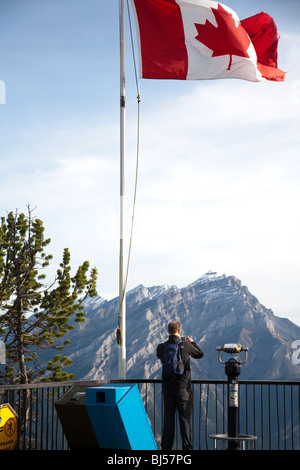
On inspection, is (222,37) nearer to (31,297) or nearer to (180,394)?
(180,394)

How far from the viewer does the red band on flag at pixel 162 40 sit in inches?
397

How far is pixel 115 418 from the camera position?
696 cm

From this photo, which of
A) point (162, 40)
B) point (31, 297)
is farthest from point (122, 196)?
point (31, 297)

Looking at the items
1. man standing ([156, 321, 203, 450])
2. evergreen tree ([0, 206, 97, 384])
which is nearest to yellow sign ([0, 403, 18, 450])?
man standing ([156, 321, 203, 450])

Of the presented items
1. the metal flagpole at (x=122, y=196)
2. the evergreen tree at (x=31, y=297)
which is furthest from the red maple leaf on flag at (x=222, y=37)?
the evergreen tree at (x=31, y=297)

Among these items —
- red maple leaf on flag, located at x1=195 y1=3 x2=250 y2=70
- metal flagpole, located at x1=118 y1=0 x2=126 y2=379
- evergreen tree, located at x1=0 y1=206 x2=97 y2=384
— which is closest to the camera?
metal flagpole, located at x1=118 y1=0 x2=126 y2=379

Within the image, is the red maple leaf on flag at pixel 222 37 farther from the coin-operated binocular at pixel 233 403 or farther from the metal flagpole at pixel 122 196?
the coin-operated binocular at pixel 233 403

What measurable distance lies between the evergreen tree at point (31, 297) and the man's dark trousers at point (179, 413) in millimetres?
28413

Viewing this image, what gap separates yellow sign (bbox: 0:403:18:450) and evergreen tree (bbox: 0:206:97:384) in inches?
1140

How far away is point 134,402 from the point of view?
7.34m

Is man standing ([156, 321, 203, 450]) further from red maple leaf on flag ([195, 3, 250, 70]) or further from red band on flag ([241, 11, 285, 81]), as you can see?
red band on flag ([241, 11, 285, 81])

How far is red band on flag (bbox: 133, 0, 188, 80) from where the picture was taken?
33.1 ft
